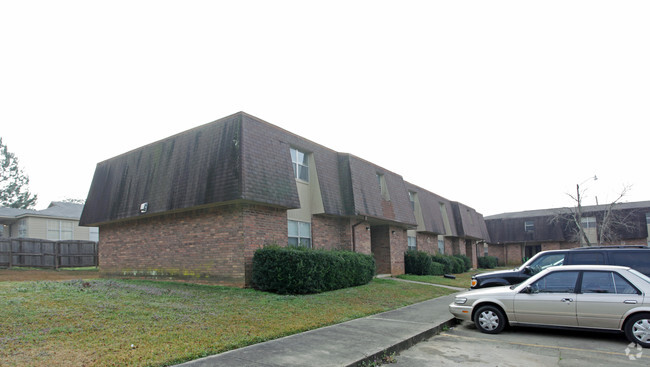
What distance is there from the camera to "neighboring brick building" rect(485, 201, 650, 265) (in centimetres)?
4078

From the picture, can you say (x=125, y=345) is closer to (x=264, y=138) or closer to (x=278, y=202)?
(x=278, y=202)

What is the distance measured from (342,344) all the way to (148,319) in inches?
155

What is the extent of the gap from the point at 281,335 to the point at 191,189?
833 cm

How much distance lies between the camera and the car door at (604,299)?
7.30 meters

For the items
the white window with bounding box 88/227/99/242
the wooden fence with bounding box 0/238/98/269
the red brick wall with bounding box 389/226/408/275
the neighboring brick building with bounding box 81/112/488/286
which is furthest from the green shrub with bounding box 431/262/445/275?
the white window with bounding box 88/227/99/242

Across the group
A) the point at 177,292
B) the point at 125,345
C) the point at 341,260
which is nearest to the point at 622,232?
the point at 341,260

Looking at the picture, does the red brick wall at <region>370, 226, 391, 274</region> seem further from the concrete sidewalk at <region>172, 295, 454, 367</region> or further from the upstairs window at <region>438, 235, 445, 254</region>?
the upstairs window at <region>438, 235, 445, 254</region>

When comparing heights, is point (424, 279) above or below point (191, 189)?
below

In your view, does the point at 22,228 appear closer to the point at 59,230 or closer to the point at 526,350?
Answer: the point at 59,230

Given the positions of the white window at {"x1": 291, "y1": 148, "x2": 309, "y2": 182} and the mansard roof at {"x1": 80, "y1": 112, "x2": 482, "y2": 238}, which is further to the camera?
the white window at {"x1": 291, "y1": 148, "x2": 309, "y2": 182}

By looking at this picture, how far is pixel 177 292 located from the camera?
1198 centimetres

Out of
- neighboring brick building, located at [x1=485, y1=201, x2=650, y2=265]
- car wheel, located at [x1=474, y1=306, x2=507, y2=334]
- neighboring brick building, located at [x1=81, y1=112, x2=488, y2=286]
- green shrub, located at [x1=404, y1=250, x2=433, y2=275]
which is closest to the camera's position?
car wheel, located at [x1=474, y1=306, x2=507, y2=334]

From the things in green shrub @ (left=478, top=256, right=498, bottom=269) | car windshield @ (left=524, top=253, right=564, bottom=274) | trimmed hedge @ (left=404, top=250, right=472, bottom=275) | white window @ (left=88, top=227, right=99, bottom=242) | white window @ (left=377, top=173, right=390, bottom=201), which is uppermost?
white window @ (left=377, top=173, right=390, bottom=201)

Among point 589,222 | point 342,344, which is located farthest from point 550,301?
point 589,222
